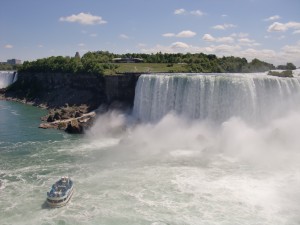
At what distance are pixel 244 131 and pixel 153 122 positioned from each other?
41.4ft

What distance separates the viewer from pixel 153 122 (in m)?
44.8

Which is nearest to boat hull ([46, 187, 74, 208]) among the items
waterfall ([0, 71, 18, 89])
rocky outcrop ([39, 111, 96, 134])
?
rocky outcrop ([39, 111, 96, 134])

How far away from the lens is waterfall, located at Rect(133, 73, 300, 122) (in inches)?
1502

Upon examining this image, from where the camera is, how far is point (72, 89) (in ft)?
221

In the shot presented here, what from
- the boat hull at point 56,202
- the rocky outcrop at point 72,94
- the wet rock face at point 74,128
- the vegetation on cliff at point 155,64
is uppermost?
the vegetation on cliff at point 155,64

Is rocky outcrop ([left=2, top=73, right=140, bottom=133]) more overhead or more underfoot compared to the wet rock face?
more overhead

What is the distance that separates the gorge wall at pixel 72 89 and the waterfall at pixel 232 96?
11440 mm

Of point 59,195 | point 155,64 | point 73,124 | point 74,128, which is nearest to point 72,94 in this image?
point 73,124

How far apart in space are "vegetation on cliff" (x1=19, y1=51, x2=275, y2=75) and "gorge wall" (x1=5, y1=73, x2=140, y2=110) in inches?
72.3

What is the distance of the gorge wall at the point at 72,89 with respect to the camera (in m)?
52.9

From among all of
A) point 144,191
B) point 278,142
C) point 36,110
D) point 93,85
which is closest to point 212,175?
point 144,191

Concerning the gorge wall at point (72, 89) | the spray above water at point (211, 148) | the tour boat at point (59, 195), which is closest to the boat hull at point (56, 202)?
the tour boat at point (59, 195)

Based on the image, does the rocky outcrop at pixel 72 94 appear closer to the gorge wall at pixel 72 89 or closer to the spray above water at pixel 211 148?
the gorge wall at pixel 72 89

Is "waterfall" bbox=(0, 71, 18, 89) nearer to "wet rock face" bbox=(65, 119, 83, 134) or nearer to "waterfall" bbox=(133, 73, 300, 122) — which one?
"wet rock face" bbox=(65, 119, 83, 134)
